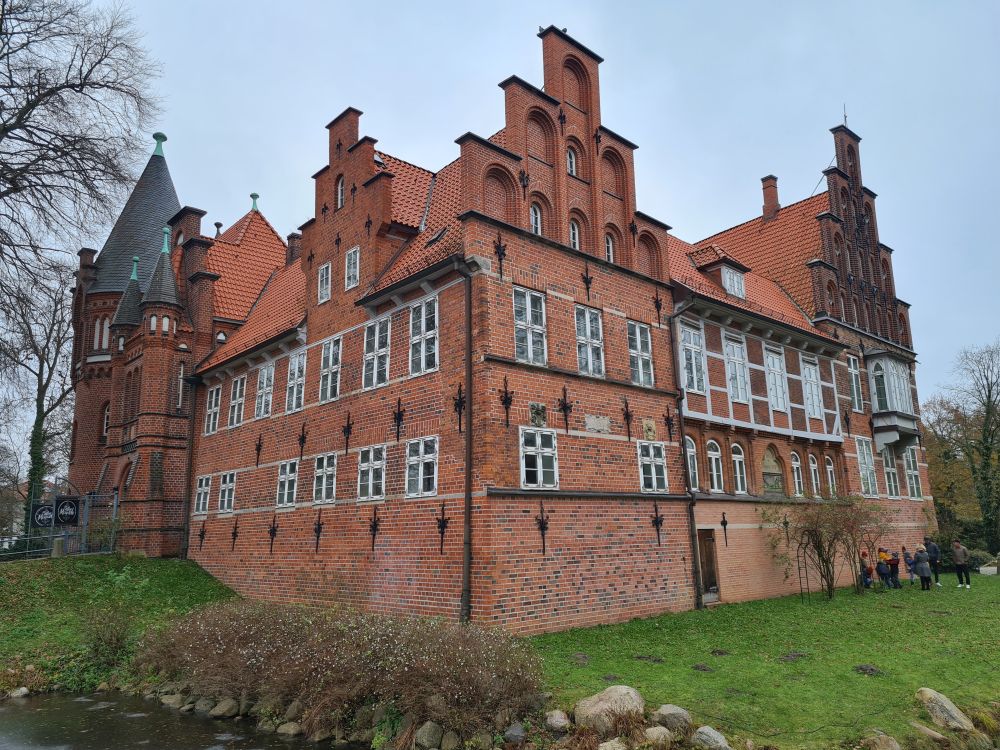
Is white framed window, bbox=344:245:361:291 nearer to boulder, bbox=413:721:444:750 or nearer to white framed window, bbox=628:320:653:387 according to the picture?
white framed window, bbox=628:320:653:387

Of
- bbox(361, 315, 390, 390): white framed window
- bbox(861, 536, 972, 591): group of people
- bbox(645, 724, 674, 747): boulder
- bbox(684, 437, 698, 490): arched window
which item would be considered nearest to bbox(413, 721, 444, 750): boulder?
bbox(645, 724, 674, 747): boulder

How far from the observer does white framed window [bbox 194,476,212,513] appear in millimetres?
22562

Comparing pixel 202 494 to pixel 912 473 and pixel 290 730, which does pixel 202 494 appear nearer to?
pixel 290 730

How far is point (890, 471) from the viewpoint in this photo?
995 inches

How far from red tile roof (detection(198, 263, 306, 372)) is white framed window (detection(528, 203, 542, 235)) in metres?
6.99

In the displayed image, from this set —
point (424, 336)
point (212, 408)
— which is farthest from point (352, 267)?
point (212, 408)

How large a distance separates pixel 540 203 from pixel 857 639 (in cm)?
1055

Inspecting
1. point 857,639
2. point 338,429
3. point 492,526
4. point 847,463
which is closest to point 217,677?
point 492,526

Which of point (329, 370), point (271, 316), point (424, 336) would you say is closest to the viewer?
point (424, 336)

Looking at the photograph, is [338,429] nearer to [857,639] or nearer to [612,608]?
[612,608]

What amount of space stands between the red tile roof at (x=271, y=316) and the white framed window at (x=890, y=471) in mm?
19592

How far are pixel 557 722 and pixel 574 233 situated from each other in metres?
11.2

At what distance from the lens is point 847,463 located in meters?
23.2

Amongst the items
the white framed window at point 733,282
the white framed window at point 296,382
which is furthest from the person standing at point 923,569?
the white framed window at point 296,382
